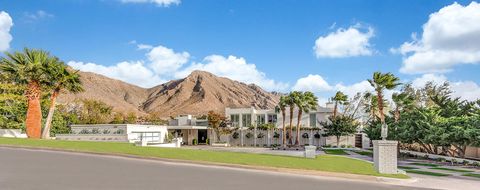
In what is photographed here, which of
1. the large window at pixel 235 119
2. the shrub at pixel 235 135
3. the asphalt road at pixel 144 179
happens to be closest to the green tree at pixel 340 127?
the shrub at pixel 235 135

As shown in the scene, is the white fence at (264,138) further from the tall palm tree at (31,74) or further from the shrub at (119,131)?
the tall palm tree at (31,74)

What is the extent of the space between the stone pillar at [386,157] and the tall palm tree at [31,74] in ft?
116

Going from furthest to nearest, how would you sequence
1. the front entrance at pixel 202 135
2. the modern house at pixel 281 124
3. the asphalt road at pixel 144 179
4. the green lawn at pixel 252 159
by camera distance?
the front entrance at pixel 202 135 < the modern house at pixel 281 124 < the green lawn at pixel 252 159 < the asphalt road at pixel 144 179

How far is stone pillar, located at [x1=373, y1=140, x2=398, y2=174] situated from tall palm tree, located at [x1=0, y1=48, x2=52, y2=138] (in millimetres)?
35353

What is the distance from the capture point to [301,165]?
70.7 ft

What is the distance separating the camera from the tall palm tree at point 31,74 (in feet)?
136

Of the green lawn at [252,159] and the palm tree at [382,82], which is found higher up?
the palm tree at [382,82]

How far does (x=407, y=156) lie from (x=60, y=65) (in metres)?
38.8

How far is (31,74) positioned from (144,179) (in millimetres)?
32612

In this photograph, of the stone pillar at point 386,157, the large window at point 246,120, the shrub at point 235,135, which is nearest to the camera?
the stone pillar at point 386,157

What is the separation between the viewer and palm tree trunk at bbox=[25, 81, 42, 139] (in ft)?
137

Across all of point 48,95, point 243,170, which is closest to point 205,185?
point 243,170

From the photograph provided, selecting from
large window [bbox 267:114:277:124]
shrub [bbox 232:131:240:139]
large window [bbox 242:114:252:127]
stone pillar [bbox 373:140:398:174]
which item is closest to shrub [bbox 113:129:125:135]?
shrub [bbox 232:131:240:139]

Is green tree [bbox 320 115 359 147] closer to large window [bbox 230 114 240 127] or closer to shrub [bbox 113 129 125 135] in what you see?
large window [bbox 230 114 240 127]
